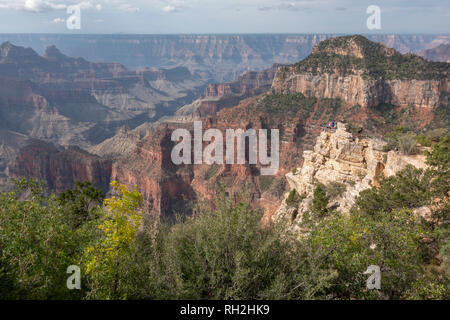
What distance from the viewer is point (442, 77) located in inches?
2844

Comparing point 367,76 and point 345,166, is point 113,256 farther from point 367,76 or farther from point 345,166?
point 367,76

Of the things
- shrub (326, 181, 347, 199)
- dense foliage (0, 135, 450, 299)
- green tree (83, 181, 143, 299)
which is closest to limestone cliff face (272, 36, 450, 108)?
shrub (326, 181, 347, 199)

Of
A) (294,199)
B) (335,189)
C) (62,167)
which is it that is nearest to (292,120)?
(294,199)

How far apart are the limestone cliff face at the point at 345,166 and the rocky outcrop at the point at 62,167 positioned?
6705 centimetres

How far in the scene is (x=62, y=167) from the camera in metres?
84.8

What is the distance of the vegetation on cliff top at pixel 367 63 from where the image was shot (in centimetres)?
7481

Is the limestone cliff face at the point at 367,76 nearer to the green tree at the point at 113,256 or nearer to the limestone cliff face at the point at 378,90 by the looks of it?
the limestone cliff face at the point at 378,90

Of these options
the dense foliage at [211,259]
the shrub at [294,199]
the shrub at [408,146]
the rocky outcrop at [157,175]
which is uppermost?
the shrub at [408,146]

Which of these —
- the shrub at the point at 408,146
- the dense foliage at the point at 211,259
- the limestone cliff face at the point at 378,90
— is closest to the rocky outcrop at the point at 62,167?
the limestone cliff face at the point at 378,90

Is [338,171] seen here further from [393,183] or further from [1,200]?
[1,200]

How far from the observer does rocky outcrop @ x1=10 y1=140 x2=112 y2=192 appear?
82.0m

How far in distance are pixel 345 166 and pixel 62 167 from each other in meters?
84.2
